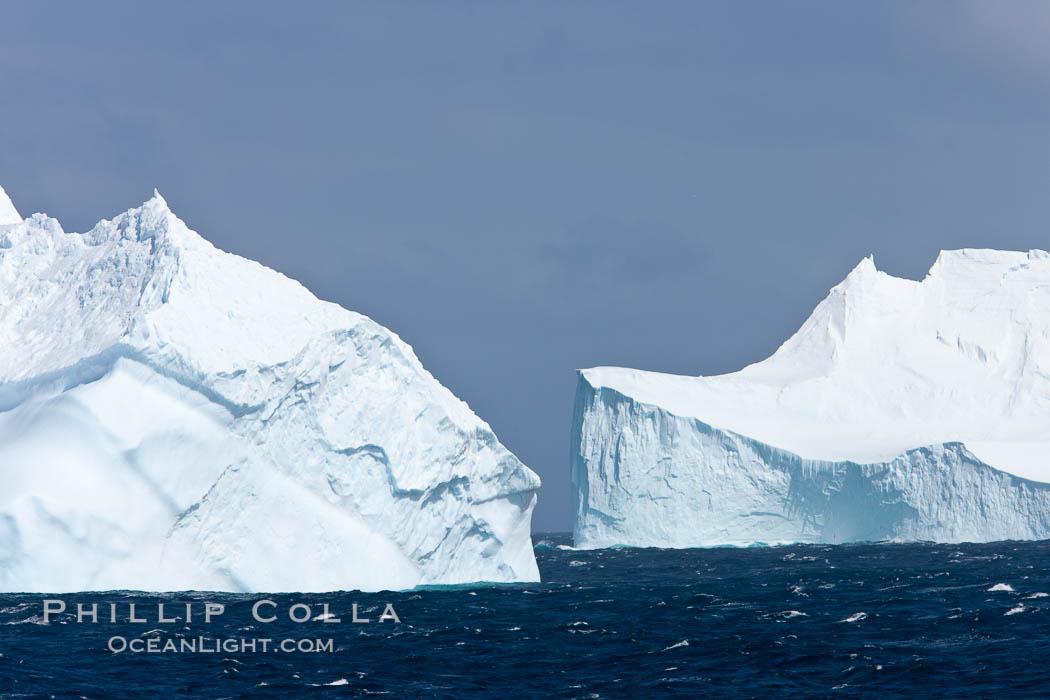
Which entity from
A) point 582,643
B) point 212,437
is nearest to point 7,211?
point 212,437

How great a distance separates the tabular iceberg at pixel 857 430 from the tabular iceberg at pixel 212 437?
53.9 feet

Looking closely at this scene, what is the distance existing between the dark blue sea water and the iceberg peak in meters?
11.5

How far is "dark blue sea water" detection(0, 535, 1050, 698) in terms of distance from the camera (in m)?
15.7

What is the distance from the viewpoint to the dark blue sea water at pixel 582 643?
15680 millimetres

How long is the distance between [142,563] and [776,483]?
85.6 ft

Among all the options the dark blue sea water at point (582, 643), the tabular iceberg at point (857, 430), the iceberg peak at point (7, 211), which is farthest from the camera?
the tabular iceberg at point (857, 430)

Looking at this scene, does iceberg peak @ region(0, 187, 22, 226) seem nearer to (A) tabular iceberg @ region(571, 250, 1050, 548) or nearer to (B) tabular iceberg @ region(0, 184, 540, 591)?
(B) tabular iceberg @ region(0, 184, 540, 591)

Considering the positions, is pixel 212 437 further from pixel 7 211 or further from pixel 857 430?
pixel 857 430

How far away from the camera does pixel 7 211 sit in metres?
30.8

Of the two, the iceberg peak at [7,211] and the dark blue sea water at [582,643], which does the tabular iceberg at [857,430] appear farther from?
the iceberg peak at [7,211]

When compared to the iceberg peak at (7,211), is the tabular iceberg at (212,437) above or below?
below

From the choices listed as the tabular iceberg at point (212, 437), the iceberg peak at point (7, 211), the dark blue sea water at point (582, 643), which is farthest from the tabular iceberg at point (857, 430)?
the iceberg peak at point (7, 211)

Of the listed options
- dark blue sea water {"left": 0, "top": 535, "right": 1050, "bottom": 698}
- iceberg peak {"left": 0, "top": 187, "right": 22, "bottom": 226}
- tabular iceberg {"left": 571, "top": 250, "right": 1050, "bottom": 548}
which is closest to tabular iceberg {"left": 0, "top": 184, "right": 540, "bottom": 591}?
dark blue sea water {"left": 0, "top": 535, "right": 1050, "bottom": 698}

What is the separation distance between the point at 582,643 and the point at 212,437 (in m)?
8.23
